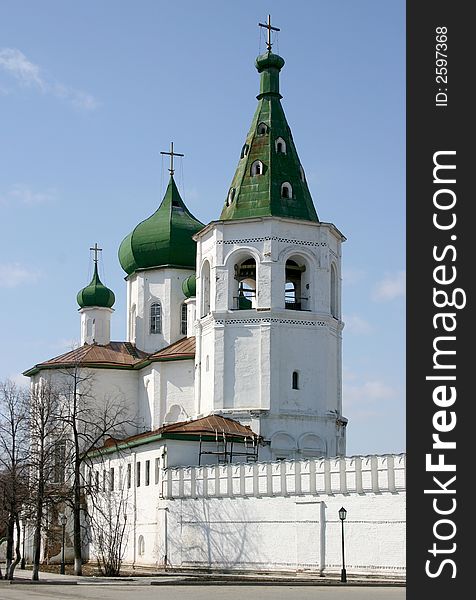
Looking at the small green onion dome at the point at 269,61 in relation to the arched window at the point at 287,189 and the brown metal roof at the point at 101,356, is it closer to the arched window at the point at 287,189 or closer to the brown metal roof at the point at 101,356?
the arched window at the point at 287,189

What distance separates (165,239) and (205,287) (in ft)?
31.8

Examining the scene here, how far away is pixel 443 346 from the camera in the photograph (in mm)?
15086

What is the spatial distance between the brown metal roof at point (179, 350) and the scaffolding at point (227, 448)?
816 cm

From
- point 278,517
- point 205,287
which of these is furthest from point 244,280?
point 278,517

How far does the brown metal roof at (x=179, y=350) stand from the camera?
51.7 meters

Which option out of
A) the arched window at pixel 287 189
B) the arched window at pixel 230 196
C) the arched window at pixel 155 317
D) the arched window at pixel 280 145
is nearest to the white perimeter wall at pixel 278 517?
the arched window at pixel 230 196

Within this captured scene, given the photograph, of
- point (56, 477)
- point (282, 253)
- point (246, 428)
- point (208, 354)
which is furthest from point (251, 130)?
point (56, 477)

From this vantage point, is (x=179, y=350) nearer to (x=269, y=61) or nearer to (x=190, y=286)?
(x=190, y=286)

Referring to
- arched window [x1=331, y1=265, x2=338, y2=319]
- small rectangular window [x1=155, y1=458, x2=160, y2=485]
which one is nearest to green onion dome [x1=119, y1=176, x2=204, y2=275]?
arched window [x1=331, y1=265, x2=338, y2=319]

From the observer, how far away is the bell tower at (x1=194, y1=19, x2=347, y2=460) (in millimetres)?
45500

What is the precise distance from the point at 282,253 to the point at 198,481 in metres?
Answer: 9.65

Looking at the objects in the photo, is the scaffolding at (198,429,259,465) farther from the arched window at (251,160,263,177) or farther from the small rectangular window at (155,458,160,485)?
the arched window at (251,160,263,177)

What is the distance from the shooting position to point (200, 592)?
27.7 m

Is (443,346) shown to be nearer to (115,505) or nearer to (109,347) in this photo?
(115,505)
